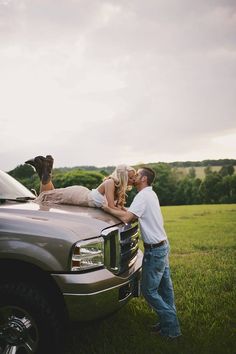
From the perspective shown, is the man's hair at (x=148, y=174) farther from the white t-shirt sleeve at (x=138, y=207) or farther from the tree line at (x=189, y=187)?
the tree line at (x=189, y=187)

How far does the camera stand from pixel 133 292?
170 inches

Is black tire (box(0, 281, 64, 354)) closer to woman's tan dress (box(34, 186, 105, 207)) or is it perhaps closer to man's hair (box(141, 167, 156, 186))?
woman's tan dress (box(34, 186, 105, 207))

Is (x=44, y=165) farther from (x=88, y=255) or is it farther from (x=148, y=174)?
(x=88, y=255)

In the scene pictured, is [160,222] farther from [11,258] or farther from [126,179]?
[11,258]

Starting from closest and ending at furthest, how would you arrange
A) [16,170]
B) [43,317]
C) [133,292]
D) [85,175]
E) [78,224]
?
1. [43,317]
2. [78,224]
3. [133,292]
4. [16,170]
5. [85,175]

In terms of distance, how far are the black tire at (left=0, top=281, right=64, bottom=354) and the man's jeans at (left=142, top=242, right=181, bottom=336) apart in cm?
126

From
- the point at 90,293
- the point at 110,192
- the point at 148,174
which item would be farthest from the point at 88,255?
the point at 110,192

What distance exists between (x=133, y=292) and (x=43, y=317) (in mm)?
1143

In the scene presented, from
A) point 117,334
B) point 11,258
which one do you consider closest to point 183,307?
point 117,334

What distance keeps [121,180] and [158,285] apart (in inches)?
60.3

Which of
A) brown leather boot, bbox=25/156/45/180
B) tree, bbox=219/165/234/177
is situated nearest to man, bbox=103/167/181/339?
brown leather boot, bbox=25/156/45/180

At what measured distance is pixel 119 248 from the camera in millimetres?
4047

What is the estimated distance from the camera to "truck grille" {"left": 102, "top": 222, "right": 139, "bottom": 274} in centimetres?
384

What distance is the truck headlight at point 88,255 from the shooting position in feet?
11.6
